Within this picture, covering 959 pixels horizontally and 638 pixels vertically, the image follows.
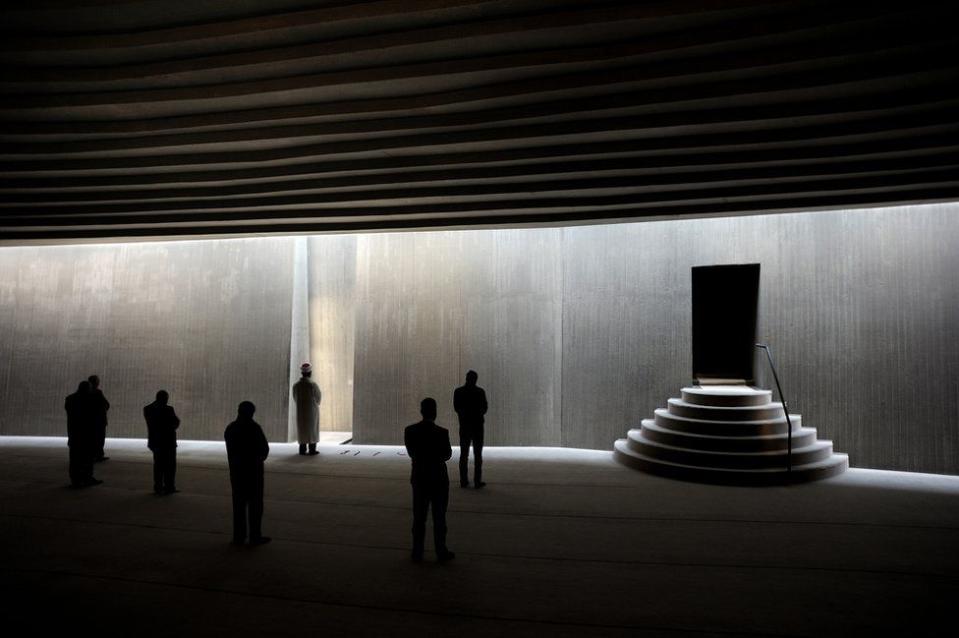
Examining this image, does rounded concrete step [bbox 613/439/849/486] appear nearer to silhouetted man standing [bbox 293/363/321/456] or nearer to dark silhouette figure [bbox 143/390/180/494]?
silhouetted man standing [bbox 293/363/321/456]

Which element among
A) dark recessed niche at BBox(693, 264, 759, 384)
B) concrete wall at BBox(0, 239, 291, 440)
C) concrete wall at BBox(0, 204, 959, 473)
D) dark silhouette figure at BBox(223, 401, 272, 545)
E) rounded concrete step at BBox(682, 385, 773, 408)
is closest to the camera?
dark silhouette figure at BBox(223, 401, 272, 545)

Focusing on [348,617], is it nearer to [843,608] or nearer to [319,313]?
[843,608]

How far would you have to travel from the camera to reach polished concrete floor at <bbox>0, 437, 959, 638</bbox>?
136 inches

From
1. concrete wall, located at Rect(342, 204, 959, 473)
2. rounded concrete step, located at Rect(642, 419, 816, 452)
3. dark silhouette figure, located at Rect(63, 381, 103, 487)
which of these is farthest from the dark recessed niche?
dark silhouette figure, located at Rect(63, 381, 103, 487)

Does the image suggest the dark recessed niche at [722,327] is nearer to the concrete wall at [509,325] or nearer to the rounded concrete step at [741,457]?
the concrete wall at [509,325]

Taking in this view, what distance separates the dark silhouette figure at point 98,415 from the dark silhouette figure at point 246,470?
11.9 feet

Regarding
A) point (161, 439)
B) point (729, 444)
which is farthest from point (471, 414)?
point (161, 439)

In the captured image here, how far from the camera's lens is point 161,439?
6582mm

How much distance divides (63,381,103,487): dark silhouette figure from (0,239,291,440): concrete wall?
320 cm

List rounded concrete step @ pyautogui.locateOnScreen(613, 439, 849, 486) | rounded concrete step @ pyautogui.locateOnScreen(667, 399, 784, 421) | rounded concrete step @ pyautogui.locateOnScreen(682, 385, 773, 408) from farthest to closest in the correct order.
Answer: rounded concrete step @ pyautogui.locateOnScreen(682, 385, 773, 408), rounded concrete step @ pyautogui.locateOnScreen(667, 399, 784, 421), rounded concrete step @ pyautogui.locateOnScreen(613, 439, 849, 486)

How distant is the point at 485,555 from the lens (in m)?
4.54

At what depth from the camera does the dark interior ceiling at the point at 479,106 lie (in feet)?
14.6

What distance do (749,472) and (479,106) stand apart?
18.0 feet

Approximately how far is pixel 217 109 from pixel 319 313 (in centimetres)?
556
